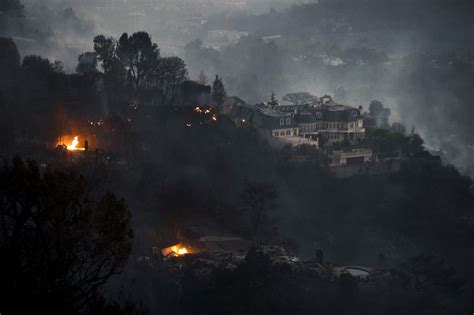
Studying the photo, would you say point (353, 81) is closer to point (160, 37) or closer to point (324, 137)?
point (160, 37)

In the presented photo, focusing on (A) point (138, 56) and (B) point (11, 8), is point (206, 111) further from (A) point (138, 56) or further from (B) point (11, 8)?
(B) point (11, 8)

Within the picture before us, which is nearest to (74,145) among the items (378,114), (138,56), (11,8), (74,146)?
(74,146)

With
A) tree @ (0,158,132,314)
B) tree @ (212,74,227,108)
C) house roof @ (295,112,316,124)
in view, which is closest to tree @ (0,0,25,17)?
tree @ (212,74,227,108)

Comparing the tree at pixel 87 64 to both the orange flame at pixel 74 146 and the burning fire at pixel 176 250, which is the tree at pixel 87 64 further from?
the burning fire at pixel 176 250

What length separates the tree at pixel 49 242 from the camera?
15.3 m

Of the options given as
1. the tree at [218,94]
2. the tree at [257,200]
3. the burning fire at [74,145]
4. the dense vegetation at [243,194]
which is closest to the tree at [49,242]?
the dense vegetation at [243,194]

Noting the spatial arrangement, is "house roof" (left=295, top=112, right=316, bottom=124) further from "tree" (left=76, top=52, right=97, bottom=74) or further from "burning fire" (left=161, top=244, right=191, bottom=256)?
"burning fire" (left=161, top=244, right=191, bottom=256)

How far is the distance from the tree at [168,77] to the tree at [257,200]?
12931mm

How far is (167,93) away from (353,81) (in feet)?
178

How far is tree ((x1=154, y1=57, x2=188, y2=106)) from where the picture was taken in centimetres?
5494

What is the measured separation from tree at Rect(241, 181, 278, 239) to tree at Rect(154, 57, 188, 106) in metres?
12.9

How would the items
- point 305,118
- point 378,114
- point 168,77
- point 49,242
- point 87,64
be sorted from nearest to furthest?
point 49,242 → point 305,118 → point 168,77 → point 87,64 → point 378,114

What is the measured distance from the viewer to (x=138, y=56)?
54344 mm

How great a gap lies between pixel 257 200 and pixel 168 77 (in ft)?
52.4
